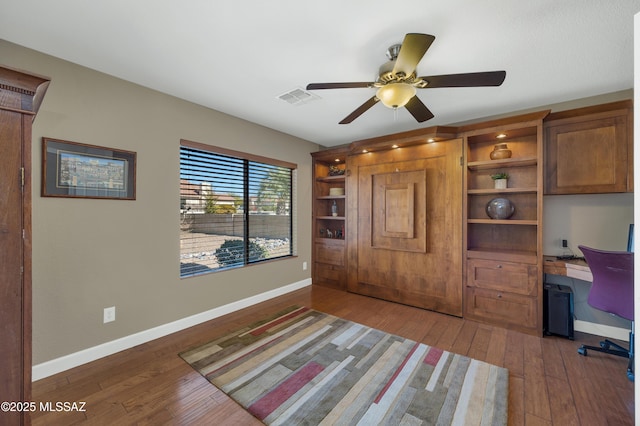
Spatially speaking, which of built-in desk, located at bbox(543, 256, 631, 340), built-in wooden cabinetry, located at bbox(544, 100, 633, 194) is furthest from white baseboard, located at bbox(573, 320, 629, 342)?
built-in wooden cabinetry, located at bbox(544, 100, 633, 194)

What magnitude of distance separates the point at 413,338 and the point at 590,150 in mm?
2588

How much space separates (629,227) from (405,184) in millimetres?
2165

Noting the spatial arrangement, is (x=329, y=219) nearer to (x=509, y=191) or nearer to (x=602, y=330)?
(x=509, y=191)

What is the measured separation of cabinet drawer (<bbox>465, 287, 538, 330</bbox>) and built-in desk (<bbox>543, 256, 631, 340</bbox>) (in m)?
0.41

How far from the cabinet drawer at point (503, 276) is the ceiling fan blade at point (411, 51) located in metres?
2.38

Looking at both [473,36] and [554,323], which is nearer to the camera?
[473,36]

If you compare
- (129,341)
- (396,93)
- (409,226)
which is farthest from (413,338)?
(129,341)

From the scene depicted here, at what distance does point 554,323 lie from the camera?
2684 mm

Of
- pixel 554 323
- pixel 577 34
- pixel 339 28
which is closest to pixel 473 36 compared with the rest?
pixel 577 34

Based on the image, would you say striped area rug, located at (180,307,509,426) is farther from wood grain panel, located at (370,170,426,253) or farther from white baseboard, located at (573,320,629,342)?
white baseboard, located at (573,320,629,342)

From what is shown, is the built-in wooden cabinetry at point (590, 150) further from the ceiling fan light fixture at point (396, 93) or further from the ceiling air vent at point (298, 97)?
the ceiling air vent at point (298, 97)

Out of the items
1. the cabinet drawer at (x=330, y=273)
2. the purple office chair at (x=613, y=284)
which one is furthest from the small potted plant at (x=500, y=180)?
the cabinet drawer at (x=330, y=273)

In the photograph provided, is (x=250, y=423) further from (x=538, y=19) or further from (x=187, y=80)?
(x=538, y=19)

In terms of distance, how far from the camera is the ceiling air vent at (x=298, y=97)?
2.66m
